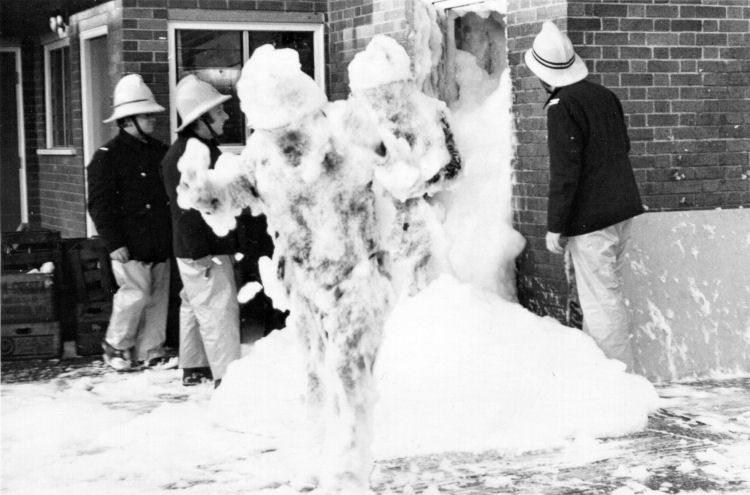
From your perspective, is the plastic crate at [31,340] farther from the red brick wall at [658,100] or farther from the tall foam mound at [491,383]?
the red brick wall at [658,100]

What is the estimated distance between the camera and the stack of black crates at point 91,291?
9.47m

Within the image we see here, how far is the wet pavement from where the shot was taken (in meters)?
5.67

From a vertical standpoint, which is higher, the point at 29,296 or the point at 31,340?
the point at 29,296

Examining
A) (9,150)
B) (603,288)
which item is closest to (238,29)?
(603,288)

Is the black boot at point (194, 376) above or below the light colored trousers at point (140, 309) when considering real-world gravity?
below

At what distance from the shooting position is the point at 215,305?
7.87 m

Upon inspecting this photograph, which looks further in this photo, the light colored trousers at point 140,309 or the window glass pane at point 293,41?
the window glass pane at point 293,41

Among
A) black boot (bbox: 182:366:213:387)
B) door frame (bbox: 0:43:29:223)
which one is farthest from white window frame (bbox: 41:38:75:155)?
black boot (bbox: 182:366:213:387)

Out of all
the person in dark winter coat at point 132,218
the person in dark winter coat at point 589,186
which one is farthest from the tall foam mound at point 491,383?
the person in dark winter coat at point 132,218

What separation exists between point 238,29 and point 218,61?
32 cm

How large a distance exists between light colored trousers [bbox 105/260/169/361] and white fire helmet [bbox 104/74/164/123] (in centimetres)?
110

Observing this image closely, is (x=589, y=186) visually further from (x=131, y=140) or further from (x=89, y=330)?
(x=89, y=330)

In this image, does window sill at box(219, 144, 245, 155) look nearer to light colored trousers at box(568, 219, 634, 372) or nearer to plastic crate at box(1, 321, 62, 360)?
plastic crate at box(1, 321, 62, 360)

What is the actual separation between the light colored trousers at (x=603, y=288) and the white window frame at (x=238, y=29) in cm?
395
